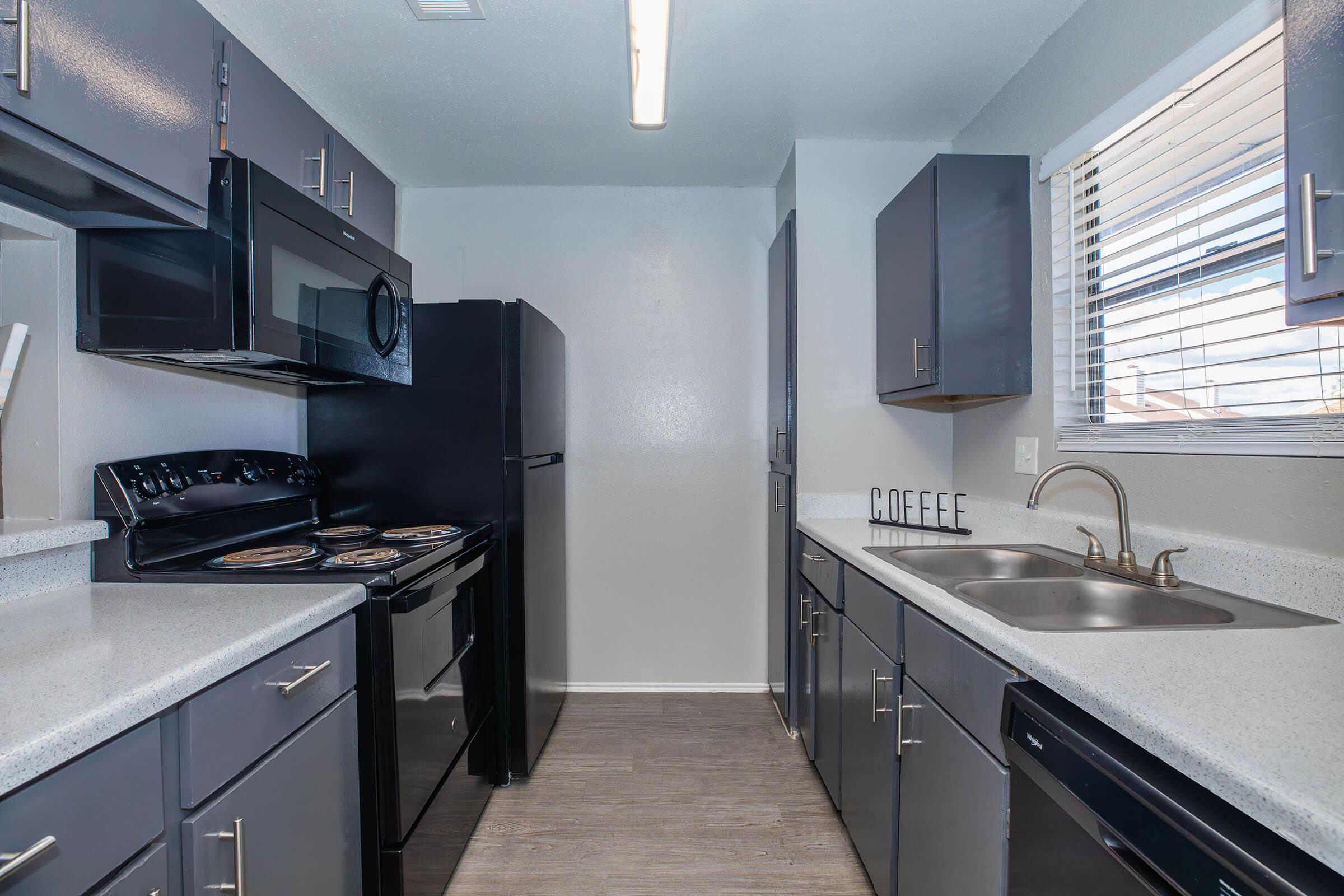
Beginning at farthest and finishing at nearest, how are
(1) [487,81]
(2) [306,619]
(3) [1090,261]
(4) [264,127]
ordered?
1. (1) [487,81]
2. (3) [1090,261]
3. (4) [264,127]
4. (2) [306,619]

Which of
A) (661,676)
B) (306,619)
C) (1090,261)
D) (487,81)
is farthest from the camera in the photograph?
(661,676)

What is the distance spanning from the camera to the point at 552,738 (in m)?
2.47

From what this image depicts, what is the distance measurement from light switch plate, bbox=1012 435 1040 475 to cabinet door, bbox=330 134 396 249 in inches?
87.6

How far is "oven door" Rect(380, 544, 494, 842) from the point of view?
4.35 ft

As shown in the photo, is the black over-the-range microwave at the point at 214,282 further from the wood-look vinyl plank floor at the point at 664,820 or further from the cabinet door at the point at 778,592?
the cabinet door at the point at 778,592

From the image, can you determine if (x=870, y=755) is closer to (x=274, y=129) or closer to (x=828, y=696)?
(x=828, y=696)

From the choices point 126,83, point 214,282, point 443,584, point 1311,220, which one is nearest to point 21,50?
point 126,83

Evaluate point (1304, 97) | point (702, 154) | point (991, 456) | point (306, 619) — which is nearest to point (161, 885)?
point (306, 619)

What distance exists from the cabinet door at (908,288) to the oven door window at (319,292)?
169 cm

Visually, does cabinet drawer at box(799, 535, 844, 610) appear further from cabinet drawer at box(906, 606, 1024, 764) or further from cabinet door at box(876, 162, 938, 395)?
cabinet door at box(876, 162, 938, 395)

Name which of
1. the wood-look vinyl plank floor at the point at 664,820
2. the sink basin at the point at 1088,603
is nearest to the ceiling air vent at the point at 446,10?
the sink basin at the point at 1088,603

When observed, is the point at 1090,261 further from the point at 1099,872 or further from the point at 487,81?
the point at 487,81

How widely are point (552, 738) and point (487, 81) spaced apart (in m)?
2.52

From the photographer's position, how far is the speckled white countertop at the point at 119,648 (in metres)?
0.66
